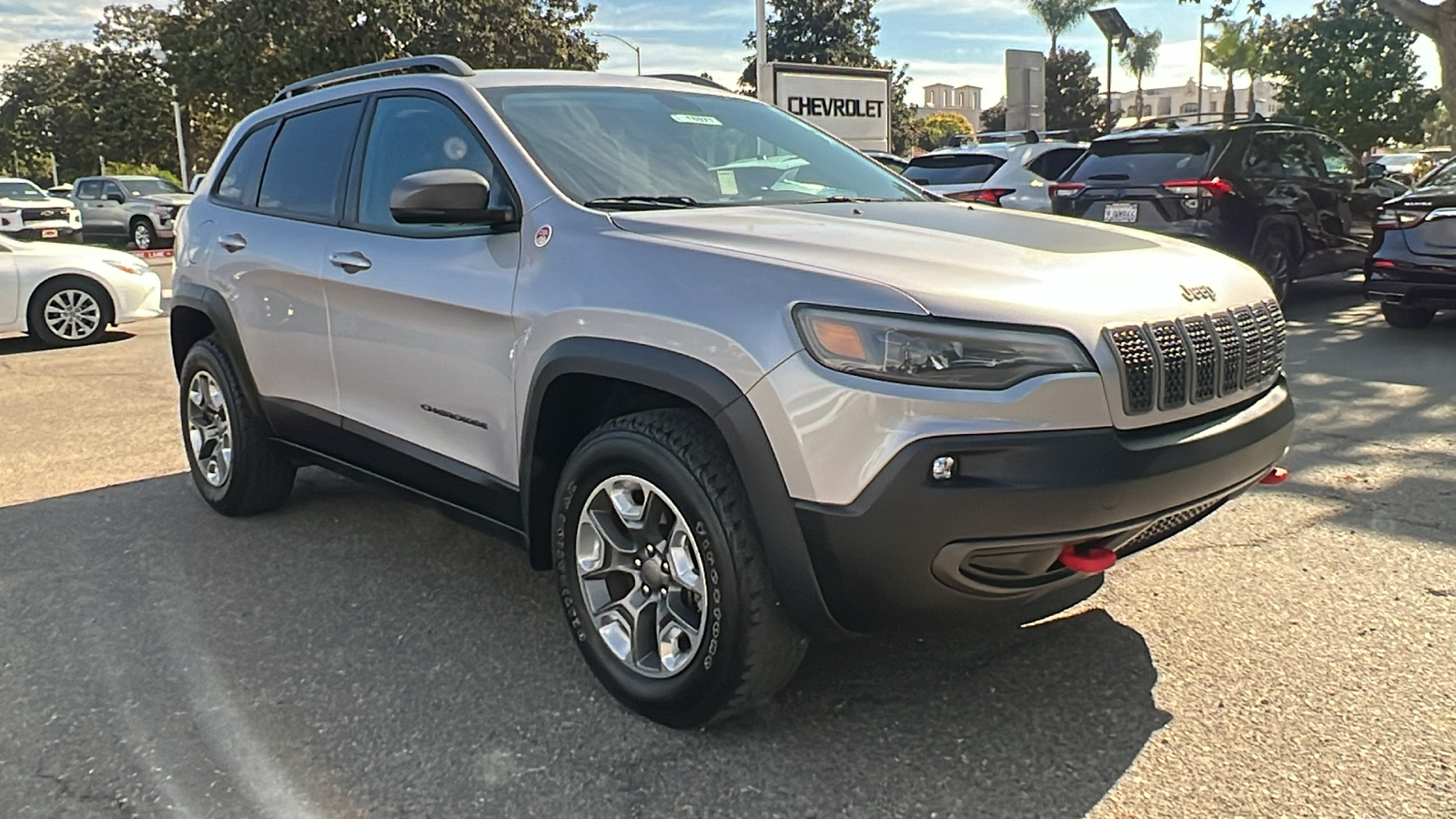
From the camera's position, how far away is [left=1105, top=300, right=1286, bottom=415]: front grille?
2.56m

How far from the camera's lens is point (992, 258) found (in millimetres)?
2779

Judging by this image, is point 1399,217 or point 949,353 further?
point 1399,217

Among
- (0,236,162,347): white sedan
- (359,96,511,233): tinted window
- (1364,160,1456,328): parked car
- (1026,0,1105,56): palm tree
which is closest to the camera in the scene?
(359,96,511,233): tinted window

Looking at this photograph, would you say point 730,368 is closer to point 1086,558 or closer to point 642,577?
point 642,577

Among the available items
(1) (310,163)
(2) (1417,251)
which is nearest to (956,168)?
(2) (1417,251)

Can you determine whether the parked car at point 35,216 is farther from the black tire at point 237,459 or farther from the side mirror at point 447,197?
the side mirror at point 447,197

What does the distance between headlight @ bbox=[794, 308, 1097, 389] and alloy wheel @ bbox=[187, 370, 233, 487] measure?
3.24m

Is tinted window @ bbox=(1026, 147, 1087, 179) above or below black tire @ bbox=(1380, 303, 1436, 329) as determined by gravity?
above

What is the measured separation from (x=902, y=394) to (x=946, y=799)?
936 mm

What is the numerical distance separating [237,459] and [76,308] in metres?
7.22

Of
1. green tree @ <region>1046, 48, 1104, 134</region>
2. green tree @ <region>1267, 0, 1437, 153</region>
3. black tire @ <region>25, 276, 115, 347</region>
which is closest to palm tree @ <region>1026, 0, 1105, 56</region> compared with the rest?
green tree @ <region>1046, 48, 1104, 134</region>

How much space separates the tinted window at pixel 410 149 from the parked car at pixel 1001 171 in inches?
313

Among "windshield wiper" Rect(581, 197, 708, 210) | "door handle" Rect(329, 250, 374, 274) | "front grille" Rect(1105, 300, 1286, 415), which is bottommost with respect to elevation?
"front grille" Rect(1105, 300, 1286, 415)

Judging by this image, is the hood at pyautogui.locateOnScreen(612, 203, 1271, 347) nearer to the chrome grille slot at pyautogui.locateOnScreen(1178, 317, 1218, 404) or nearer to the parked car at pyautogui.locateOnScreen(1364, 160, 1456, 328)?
the chrome grille slot at pyautogui.locateOnScreen(1178, 317, 1218, 404)
